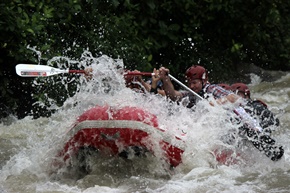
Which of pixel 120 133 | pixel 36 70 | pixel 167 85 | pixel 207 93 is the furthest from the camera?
pixel 207 93

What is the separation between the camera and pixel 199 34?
38.6ft

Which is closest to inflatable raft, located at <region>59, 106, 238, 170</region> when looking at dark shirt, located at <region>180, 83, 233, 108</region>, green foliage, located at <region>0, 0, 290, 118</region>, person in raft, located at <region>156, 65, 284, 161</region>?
person in raft, located at <region>156, 65, 284, 161</region>

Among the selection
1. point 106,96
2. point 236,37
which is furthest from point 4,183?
point 236,37

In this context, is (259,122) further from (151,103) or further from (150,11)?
(150,11)

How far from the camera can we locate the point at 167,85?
21.4 feet

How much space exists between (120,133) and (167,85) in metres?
1.02

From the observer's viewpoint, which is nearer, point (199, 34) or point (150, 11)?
point (150, 11)

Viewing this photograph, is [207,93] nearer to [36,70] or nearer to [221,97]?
[221,97]

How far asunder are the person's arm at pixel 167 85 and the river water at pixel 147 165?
24 centimetres

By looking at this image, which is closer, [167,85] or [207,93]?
[167,85]

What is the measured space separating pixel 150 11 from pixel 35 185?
5519 millimetres

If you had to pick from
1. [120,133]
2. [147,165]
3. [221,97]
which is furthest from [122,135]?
[221,97]

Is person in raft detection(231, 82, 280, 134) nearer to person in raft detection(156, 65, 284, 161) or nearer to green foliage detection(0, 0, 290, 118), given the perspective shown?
person in raft detection(156, 65, 284, 161)

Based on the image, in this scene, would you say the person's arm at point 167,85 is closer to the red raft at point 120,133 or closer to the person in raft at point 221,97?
the person in raft at point 221,97
